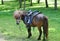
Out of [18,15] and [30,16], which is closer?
[18,15]

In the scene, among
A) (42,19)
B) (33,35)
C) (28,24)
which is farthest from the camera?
(33,35)

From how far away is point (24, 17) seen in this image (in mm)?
8883

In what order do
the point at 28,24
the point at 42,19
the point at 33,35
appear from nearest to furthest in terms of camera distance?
the point at 42,19 < the point at 28,24 < the point at 33,35

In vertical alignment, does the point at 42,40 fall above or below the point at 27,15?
below

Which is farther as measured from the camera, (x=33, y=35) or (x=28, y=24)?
(x=33, y=35)

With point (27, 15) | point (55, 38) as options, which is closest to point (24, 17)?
point (27, 15)

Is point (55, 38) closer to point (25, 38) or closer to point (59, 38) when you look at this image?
point (59, 38)

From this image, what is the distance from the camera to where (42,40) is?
8.62 m

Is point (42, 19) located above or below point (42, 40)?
above

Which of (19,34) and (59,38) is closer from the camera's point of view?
(59,38)

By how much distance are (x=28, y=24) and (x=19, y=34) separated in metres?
1.36

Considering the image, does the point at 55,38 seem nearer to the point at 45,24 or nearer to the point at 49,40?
the point at 49,40

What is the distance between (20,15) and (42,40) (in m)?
1.15

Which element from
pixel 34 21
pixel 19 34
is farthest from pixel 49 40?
pixel 19 34
